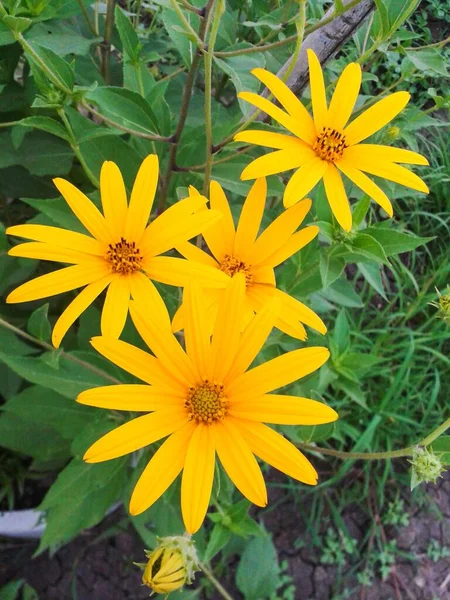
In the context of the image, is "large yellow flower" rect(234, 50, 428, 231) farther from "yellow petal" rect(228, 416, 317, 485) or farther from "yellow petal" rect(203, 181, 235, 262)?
"yellow petal" rect(228, 416, 317, 485)

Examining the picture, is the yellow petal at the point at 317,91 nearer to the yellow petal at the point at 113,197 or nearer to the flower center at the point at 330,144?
the flower center at the point at 330,144

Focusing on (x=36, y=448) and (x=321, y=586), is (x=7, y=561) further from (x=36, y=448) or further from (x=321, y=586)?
(x=321, y=586)

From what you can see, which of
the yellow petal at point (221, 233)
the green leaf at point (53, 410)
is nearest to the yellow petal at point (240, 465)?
the yellow petal at point (221, 233)

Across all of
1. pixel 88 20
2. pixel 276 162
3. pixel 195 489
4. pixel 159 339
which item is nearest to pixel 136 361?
pixel 159 339

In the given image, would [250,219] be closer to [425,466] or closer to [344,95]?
[344,95]

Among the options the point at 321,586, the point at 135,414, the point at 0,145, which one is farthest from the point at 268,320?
the point at 321,586

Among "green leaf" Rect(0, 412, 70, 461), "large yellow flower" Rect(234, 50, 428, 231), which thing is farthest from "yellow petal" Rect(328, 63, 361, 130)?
"green leaf" Rect(0, 412, 70, 461)
